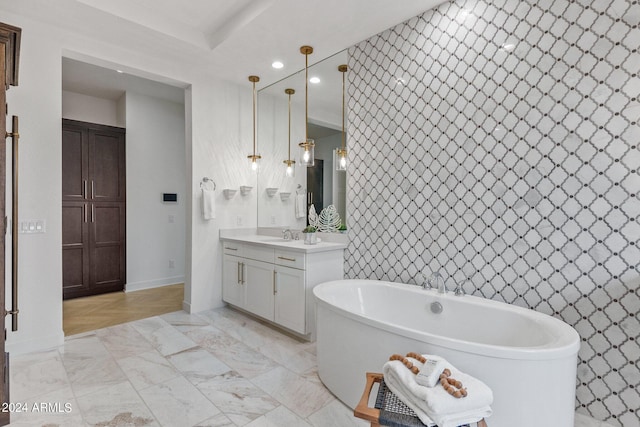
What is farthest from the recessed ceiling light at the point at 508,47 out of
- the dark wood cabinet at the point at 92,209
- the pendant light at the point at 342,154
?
the dark wood cabinet at the point at 92,209

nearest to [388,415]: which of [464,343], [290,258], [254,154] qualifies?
[464,343]

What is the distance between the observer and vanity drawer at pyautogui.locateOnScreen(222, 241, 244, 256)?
3609mm

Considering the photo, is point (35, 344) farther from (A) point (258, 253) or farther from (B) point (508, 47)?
(B) point (508, 47)

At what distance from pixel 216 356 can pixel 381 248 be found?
1.62 meters

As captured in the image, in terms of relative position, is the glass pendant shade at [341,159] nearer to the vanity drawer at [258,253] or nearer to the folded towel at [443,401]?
the vanity drawer at [258,253]

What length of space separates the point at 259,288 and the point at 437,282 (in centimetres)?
174

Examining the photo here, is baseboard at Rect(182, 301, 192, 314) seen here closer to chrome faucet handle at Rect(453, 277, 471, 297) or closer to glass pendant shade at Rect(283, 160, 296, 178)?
glass pendant shade at Rect(283, 160, 296, 178)

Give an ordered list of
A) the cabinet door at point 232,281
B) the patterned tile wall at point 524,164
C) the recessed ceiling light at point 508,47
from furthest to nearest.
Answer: the cabinet door at point 232,281
the recessed ceiling light at point 508,47
the patterned tile wall at point 524,164

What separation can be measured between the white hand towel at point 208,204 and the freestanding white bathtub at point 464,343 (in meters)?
1.84

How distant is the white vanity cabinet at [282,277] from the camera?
113 inches

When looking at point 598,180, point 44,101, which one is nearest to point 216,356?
point 44,101

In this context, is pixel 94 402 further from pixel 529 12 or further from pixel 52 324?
pixel 529 12

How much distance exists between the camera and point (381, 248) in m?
2.87

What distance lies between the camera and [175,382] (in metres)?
2.21
